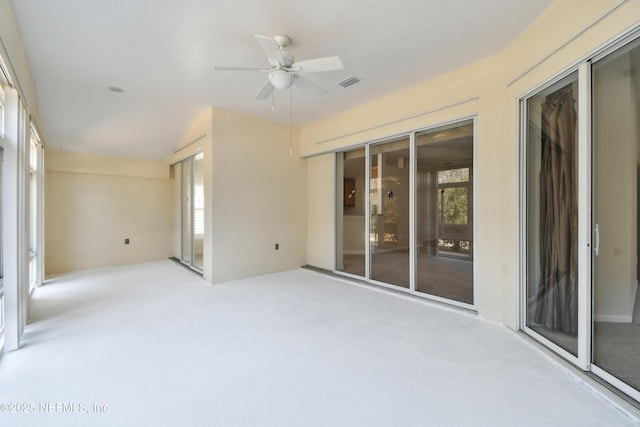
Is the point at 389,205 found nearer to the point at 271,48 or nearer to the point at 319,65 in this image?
the point at 319,65

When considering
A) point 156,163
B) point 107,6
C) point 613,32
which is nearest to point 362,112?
point 613,32

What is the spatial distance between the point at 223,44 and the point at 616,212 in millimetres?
3777

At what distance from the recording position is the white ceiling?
2.37 meters

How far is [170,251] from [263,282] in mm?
3363

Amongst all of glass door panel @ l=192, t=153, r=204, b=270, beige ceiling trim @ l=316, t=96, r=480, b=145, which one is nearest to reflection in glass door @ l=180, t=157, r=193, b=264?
glass door panel @ l=192, t=153, r=204, b=270

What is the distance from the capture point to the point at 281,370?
216 cm

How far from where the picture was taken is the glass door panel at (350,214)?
5247mm

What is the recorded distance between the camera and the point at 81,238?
5.68 m

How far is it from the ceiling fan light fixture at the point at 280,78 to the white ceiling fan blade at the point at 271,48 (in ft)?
0.30

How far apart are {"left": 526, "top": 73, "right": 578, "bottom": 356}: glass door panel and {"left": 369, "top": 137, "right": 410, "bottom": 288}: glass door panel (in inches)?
64.7

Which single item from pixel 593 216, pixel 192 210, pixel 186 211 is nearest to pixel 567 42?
pixel 593 216

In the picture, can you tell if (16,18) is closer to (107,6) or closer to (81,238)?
(107,6)

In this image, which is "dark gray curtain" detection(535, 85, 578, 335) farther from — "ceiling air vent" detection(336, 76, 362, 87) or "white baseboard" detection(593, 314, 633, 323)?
"ceiling air vent" detection(336, 76, 362, 87)

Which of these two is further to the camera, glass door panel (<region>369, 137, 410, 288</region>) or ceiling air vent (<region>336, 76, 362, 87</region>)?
glass door panel (<region>369, 137, 410, 288</region>)
